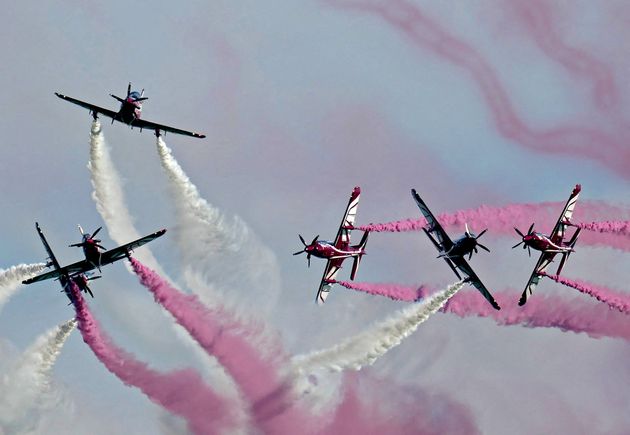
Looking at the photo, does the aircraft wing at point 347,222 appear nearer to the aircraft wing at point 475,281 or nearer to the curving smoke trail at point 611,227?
the aircraft wing at point 475,281

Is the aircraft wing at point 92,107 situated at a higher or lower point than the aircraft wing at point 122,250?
higher

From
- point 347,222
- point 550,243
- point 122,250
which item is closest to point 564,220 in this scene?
point 550,243

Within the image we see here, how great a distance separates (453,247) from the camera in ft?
294

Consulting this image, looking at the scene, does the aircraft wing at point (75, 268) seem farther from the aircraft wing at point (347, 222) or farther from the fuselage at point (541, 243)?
the fuselage at point (541, 243)

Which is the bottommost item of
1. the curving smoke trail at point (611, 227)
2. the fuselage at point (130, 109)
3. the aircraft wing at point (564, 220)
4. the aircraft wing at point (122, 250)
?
the curving smoke trail at point (611, 227)

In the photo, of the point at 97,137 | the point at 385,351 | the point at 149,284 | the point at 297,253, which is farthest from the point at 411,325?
the point at 97,137

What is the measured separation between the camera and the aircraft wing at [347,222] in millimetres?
94500

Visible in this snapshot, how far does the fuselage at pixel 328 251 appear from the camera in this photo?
9012 centimetres

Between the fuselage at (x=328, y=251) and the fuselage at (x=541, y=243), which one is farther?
the fuselage at (x=541, y=243)

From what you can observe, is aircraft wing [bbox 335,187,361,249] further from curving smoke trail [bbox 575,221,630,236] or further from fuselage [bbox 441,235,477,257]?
curving smoke trail [bbox 575,221,630,236]

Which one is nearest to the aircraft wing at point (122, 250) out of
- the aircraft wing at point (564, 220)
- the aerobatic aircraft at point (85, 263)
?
the aerobatic aircraft at point (85, 263)

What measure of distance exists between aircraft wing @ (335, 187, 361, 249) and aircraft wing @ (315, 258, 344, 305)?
1780 mm

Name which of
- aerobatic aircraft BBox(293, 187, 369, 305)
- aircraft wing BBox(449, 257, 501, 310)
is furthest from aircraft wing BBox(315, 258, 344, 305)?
aircraft wing BBox(449, 257, 501, 310)

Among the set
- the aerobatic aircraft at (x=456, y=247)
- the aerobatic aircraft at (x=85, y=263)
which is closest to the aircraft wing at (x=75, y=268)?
the aerobatic aircraft at (x=85, y=263)
